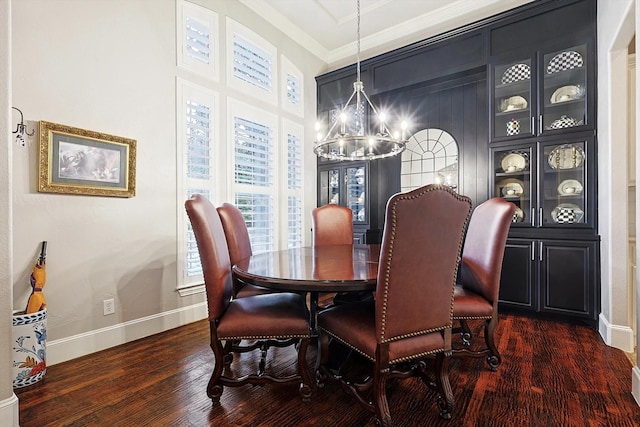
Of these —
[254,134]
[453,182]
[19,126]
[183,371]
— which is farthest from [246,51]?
[183,371]

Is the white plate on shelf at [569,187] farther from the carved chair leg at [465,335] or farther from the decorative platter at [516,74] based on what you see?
the carved chair leg at [465,335]

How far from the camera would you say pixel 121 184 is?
8.36 ft

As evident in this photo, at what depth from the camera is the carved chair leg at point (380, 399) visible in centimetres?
142

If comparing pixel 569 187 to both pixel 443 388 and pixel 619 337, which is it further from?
pixel 443 388

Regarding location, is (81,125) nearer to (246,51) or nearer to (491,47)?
(246,51)

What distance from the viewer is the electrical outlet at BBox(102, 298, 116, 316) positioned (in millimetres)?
2455

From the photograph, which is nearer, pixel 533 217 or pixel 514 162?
pixel 533 217

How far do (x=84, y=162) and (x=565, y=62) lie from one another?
14.0 feet

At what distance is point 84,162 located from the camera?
7.69 feet

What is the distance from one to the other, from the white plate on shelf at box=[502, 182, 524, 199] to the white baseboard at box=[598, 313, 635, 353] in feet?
4.35

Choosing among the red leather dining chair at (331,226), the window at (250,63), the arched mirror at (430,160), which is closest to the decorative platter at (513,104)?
the arched mirror at (430,160)

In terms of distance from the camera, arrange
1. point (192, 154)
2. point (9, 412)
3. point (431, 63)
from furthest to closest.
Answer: point (431, 63) < point (192, 154) < point (9, 412)

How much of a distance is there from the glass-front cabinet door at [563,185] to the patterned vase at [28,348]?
411 centimetres

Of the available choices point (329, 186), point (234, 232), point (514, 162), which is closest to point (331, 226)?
point (234, 232)
